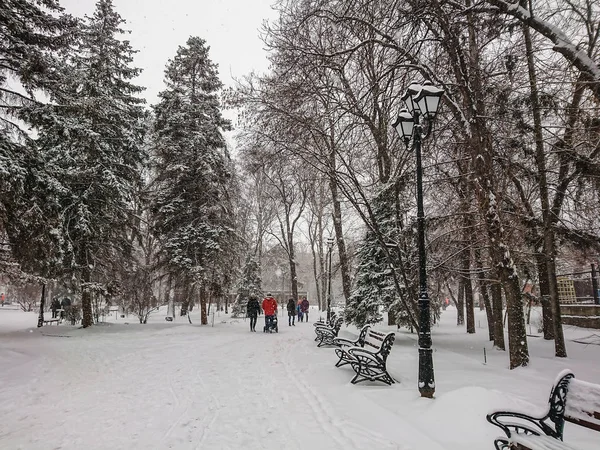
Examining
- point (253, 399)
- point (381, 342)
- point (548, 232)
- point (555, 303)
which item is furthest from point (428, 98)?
point (555, 303)

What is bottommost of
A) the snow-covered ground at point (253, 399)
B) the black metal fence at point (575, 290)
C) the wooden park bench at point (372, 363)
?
the snow-covered ground at point (253, 399)

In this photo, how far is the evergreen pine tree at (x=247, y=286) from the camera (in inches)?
1242

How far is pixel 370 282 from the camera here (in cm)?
1580

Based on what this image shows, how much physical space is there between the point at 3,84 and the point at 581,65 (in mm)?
15677

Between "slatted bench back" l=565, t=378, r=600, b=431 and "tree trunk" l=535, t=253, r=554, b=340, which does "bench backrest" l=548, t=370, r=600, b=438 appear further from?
"tree trunk" l=535, t=253, r=554, b=340

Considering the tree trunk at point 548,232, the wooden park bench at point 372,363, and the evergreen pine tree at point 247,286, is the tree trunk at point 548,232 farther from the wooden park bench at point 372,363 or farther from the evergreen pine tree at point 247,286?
the evergreen pine tree at point 247,286

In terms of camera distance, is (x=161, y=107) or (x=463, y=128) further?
(x=161, y=107)

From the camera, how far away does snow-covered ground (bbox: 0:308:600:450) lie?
4.67 meters

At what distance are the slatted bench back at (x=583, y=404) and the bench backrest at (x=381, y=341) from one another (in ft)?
Result: 13.3

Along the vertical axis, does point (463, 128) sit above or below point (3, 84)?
below

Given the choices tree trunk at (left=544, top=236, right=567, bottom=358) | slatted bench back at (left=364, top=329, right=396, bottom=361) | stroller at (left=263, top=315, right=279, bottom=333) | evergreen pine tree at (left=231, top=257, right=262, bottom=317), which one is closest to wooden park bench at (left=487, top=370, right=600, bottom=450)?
slatted bench back at (left=364, top=329, right=396, bottom=361)

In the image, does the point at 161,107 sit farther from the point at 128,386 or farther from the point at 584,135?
the point at 584,135

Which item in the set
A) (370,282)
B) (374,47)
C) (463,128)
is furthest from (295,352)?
(374,47)

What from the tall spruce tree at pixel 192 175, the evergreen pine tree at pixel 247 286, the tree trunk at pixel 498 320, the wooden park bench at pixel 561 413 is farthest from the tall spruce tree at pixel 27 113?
the evergreen pine tree at pixel 247 286
